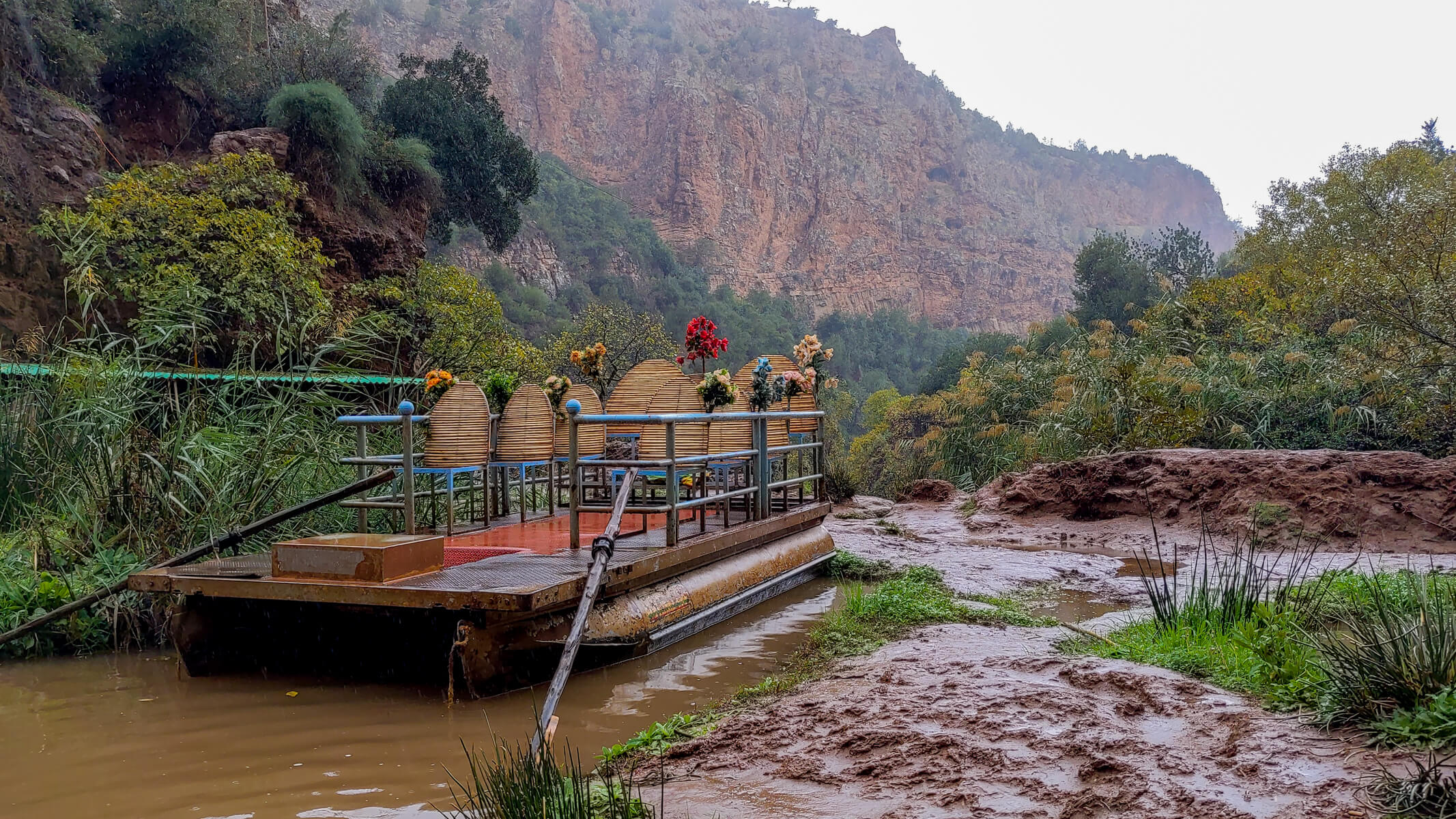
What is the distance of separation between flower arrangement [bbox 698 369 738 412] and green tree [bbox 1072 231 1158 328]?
1360 inches

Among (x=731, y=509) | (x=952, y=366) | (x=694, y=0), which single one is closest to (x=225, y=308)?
(x=731, y=509)

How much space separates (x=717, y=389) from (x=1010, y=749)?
4219 millimetres

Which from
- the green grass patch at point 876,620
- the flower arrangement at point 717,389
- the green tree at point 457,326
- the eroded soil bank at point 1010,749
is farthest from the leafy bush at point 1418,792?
the green tree at point 457,326

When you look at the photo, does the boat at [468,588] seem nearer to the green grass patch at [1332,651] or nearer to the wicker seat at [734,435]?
the wicker seat at [734,435]

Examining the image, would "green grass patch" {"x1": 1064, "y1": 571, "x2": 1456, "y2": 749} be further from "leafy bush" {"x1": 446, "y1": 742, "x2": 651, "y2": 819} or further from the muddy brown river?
"leafy bush" {"x1": 446, "y1": 742, "x2": 651, "y2": 819}

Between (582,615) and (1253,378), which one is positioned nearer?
(582,615)

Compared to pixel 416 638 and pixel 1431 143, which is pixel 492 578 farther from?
pixel 1431 143

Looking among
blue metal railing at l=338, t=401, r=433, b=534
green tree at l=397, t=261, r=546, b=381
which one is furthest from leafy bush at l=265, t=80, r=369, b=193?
blue metal railing at l=338, t=401, r=433, b=534

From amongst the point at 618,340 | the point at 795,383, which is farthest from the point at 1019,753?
the point at 618,340

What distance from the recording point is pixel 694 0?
8169cm

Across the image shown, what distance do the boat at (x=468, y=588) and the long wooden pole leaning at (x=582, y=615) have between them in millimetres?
203

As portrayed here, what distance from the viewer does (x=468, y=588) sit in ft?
16.1

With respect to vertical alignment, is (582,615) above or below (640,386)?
below

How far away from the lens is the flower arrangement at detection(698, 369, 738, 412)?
744cm
